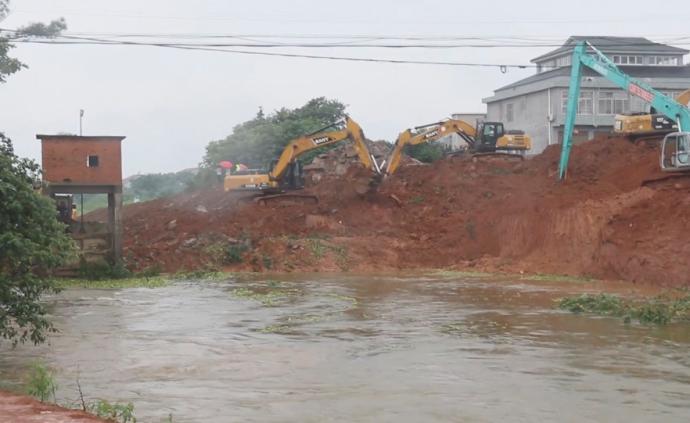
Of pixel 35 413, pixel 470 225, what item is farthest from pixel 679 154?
pixel 35 413

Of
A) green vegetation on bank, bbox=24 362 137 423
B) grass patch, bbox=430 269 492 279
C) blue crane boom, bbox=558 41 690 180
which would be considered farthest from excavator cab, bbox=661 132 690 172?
green vegetation on bank, bbox=24 362 137 423

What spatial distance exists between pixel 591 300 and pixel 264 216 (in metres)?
20.5

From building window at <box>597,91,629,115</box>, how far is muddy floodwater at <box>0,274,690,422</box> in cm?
4190

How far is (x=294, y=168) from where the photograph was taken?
43.0 meters

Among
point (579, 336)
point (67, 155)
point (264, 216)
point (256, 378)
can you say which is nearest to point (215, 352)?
point (256, 378)

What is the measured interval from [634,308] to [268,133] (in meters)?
43.7

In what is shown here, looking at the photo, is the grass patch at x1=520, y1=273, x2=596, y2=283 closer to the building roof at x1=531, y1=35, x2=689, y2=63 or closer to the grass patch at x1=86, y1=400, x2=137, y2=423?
the grass patch at x1=86, y1=400, x2=137, y2=423

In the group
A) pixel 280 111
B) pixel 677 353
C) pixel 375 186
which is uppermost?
pixel 280 111

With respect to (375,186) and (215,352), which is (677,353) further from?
(375,186)

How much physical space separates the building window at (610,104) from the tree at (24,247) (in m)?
54.2

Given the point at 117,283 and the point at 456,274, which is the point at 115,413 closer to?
the point at 117,283

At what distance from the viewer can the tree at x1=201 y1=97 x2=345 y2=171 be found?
2441 inches

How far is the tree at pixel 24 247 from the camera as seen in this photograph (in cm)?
1398

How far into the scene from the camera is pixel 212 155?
216 feet
